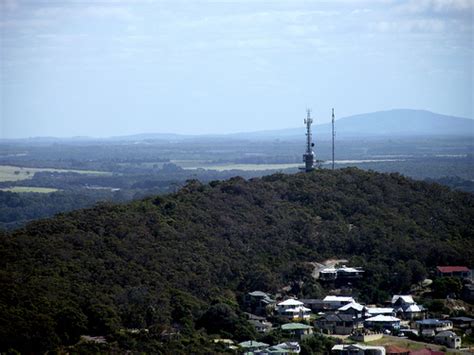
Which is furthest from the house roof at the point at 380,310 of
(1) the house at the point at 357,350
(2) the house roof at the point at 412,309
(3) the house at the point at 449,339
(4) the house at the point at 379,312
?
(1) the house at the point at 357,350

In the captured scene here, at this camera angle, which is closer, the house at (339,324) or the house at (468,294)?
the house at (339,324)

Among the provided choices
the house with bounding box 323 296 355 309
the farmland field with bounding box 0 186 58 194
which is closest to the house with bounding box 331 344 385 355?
the house with bounding box 323 296 355 309

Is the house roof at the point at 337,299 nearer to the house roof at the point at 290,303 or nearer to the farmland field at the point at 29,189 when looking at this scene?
the house roof at the point at 290,303

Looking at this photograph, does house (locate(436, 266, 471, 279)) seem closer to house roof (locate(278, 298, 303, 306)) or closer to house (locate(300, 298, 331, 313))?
house (locate(300, 298, 331, 313))

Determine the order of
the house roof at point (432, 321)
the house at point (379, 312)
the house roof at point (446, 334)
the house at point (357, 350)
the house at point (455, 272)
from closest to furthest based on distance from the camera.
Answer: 1. the house at point (357, 350)
2. the house roof at point (446, 334)
3. the house roof at point (432, 321)
4. the house at point (379, 312)
5. the house at point (455, 272)

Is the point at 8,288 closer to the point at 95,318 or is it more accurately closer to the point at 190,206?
the point at 95,318

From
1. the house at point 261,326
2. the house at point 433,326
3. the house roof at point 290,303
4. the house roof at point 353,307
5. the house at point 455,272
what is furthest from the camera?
the house at point 455,272
